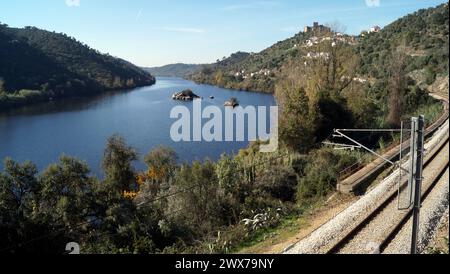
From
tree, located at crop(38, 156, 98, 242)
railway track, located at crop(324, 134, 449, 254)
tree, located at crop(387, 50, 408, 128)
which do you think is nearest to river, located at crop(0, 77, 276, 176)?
tree, located at crop(38, 156, 98, 242)

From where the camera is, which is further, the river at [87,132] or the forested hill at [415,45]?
the forested hill at [415,45]

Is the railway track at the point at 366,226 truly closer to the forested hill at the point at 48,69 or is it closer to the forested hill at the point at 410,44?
the forested hill at the point at 410,44

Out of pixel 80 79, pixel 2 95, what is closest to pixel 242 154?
pixel 2 95

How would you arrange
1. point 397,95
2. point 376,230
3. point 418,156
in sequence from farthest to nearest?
point 397,95, point 376,230, point 418,156

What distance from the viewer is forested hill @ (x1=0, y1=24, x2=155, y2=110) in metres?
62.0

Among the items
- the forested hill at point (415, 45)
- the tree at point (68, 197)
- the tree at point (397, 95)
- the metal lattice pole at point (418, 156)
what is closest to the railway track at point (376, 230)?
the metal lattice pole at point (418, 156)

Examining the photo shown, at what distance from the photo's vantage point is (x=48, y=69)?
238ft

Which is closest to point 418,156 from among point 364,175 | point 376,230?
point 376,230

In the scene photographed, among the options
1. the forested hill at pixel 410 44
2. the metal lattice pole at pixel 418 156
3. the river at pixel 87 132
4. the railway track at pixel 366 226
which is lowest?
the river at pixel 87 132

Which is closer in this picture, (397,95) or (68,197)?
(68,197)

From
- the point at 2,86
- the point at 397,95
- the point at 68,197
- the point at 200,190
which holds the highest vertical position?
the point at 2,86

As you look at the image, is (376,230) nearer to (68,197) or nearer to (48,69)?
(68,197)

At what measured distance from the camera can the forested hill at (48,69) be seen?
62.0 m

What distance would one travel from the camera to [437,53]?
34.3m
